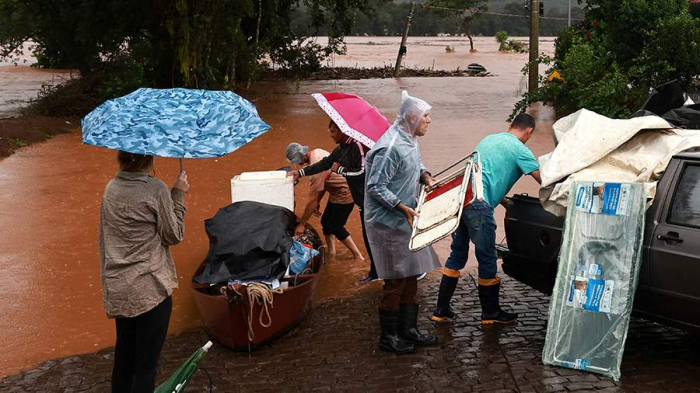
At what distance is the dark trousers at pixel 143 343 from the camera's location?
5301 millimetres

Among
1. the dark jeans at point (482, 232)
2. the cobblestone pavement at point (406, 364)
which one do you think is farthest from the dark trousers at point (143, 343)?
the dark jeans at point (482, 232)

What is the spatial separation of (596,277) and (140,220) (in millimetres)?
3414

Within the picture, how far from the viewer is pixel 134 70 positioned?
932 inches

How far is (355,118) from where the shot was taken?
8.42 meters

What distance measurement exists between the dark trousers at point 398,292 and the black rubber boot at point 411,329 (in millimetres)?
110

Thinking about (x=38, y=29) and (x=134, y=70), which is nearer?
(x=134, y=70)

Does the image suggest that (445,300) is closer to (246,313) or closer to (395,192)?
(395,192)

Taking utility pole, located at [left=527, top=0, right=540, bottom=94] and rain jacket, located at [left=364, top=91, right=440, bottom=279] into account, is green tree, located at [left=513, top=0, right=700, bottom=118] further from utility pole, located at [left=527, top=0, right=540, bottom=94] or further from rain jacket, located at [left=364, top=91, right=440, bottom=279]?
rain jacket, located at [left=364, top=91, right=440, bottom=279]

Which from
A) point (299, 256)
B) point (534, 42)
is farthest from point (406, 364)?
point (534, 42)

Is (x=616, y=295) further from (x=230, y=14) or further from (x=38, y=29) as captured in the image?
(x=38, y=29)

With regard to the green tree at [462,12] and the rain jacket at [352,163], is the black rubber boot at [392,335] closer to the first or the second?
the rain jacket at [352,163]

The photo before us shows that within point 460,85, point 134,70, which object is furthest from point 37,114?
point 460,85

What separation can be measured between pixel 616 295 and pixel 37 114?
20616 mm

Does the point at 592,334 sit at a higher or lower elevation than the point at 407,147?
lower
